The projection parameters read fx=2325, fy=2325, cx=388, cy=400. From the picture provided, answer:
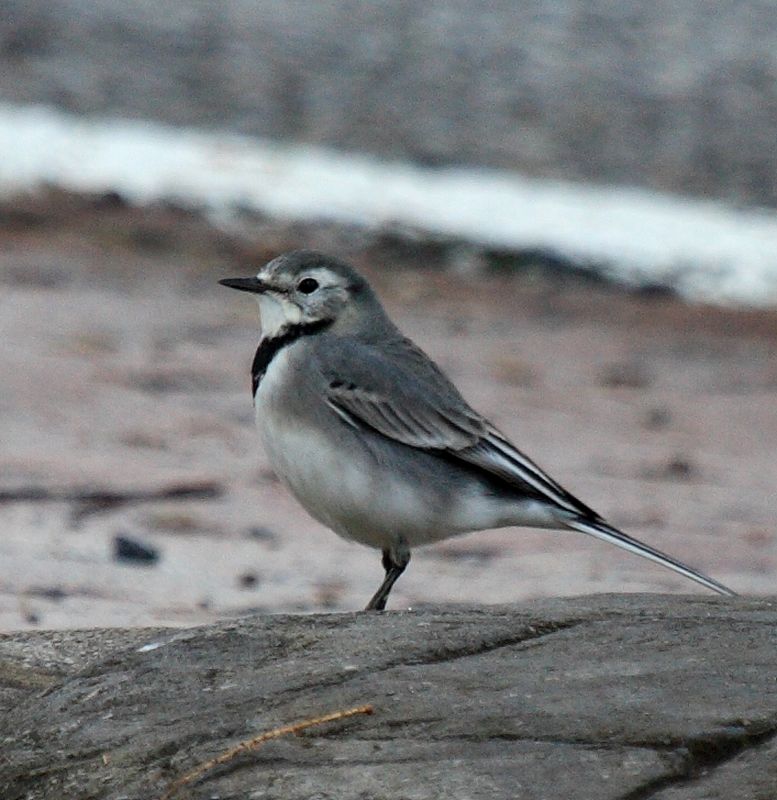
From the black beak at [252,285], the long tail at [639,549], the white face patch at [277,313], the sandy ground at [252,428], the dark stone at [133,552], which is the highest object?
the black beak at [252,285]

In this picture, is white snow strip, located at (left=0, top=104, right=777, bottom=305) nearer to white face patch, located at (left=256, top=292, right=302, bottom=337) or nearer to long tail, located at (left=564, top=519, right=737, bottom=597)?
white face patch, located at (left=256, top=292, right=302, bottom=337)

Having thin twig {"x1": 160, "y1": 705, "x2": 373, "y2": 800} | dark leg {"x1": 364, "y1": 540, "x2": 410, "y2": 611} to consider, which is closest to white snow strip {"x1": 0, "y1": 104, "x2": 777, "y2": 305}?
dark leg {"x1": 364, "y1": 540, "x2": 410, "y2": 611}

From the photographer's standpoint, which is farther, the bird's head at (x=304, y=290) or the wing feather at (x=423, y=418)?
the bird's head at (x=304, y=290)

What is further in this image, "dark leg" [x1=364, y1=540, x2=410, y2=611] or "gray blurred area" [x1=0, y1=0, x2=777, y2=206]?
"gray blurred area" [x1=0, y1=0, x2=777, y2=206]

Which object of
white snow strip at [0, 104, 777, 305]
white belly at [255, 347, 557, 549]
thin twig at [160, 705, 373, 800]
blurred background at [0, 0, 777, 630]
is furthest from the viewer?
white snow strip at [0, 104, 777, 305]

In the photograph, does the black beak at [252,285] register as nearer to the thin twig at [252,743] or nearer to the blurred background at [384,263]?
the blurred background at [384,263]

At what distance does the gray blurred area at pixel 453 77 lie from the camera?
17.6 m

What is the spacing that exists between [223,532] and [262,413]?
215cm

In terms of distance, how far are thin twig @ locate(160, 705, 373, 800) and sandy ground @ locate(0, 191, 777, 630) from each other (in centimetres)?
250

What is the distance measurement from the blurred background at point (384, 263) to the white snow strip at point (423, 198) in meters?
0.04

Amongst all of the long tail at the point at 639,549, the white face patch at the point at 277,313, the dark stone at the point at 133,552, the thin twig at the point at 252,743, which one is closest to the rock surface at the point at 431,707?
the thin twig at the point at 252,743

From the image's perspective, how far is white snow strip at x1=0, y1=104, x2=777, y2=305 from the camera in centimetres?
1505

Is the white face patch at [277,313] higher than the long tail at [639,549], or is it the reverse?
the white face patch at [277,313]

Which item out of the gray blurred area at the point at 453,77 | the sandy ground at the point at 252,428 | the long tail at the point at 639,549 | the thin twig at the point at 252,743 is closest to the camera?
the thin twig at the point at 252,743
